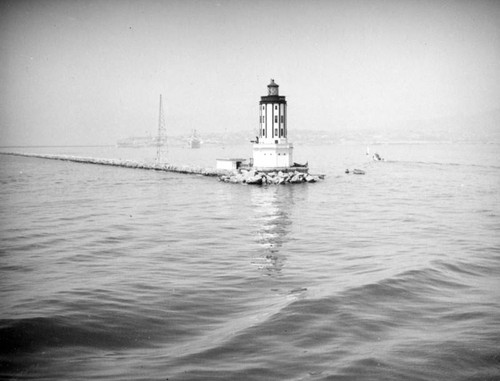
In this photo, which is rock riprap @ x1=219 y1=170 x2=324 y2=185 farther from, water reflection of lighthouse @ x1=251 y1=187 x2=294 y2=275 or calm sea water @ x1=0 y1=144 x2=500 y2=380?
calm sea water @ x1=0 y1=144 x2=500 y2=380

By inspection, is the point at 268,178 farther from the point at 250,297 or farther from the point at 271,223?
the point at 250,297

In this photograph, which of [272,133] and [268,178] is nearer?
[268,178]

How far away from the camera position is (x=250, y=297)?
13.1 m

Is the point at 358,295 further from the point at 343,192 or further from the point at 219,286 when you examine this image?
the point at 343,192

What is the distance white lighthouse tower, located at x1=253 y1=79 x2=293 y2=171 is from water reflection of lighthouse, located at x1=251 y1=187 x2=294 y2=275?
314 inches

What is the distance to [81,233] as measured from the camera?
74.7ft

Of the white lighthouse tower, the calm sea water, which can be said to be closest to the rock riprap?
the white lighthouse tower

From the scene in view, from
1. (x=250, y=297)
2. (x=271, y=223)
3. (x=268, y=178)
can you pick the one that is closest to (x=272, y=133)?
(x=268, y=178)

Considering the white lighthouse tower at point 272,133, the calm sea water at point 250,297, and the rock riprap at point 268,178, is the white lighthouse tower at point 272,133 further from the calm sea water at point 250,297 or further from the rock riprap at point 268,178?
the calm sea water at point 250,297

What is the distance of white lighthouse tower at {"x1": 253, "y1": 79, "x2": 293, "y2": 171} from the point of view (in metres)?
52.1

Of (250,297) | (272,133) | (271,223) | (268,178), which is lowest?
(250,297)

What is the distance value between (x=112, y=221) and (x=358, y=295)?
16927 mm

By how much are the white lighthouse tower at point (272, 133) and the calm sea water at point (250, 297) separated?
24094mm

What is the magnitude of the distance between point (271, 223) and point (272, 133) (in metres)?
26.9
